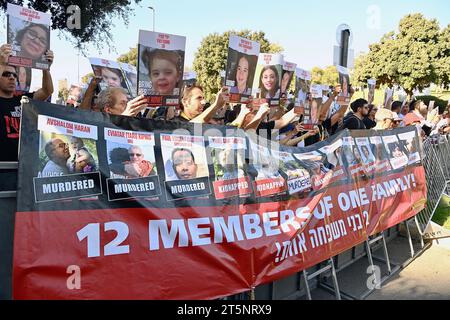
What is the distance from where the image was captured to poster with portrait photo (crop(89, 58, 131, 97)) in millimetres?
4398

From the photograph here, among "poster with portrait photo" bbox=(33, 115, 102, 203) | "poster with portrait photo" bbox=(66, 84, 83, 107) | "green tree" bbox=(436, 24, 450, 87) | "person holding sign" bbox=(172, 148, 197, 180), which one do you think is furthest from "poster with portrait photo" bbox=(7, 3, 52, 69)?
"green tree" bbox=(436, 24, 450, 87)

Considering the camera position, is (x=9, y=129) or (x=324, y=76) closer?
(x=9, y=129)

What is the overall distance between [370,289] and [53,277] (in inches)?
144

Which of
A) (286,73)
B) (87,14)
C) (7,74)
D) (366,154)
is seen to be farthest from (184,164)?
(87,14)

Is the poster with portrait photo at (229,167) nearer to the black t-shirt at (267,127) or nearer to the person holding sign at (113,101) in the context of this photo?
the person holding sign at (113,101)

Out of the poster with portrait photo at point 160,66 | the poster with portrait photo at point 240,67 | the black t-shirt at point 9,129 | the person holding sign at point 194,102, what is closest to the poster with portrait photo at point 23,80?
the black t-shirt at point 9,129

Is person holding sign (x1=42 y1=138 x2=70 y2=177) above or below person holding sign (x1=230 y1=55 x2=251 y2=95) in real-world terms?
below

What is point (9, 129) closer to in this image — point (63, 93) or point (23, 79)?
point (23, 79)

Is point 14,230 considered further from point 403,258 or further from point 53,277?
point 403,258

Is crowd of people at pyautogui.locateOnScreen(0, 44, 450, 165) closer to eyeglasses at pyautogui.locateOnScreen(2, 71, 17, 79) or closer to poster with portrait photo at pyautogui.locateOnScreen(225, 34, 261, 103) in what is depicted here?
eyeglasses at pyautogui.locateOnScreen(2, 71, 17, 79)

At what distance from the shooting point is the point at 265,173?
11.7ft

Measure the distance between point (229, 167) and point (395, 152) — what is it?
339 centimetres

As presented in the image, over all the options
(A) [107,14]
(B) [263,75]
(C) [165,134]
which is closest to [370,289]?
(B) [263,75]

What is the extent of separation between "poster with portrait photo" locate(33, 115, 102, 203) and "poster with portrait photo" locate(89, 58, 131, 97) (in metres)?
1.79
